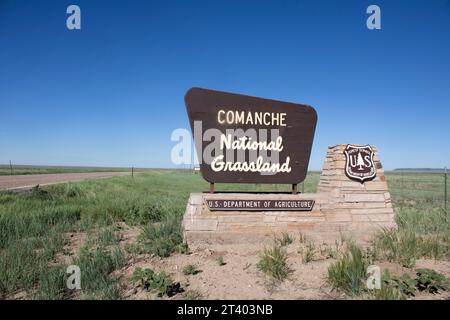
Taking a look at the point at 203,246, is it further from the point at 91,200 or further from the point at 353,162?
the point at 91,200

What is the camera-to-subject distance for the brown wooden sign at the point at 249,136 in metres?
7.44

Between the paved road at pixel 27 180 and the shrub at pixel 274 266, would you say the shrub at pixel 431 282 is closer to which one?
the shrub at pixel 274 266

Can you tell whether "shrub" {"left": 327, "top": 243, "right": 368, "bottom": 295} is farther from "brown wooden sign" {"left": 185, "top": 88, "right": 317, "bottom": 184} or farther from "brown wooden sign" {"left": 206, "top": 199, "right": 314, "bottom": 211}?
"brown wooden sign" {"left": 185, "top": 88, "right": 317, "bottom": 184}

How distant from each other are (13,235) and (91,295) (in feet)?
13.4

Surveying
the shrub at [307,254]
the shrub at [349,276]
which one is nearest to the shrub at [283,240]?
the shrub at [307,254]

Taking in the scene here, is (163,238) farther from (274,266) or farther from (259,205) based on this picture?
(274,266)

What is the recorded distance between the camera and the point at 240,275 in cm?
541

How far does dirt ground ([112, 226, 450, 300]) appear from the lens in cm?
469

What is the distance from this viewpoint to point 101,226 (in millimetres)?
8680

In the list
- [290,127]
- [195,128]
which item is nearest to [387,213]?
[290,127]

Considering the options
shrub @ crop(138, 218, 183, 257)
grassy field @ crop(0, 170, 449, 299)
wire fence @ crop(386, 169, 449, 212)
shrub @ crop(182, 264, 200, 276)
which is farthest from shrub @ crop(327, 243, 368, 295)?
wire fence @ crop(386, 169, 449, 212)

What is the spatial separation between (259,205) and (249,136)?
1.71 meters

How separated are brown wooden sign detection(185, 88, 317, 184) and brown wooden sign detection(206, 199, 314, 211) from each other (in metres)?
0.59
